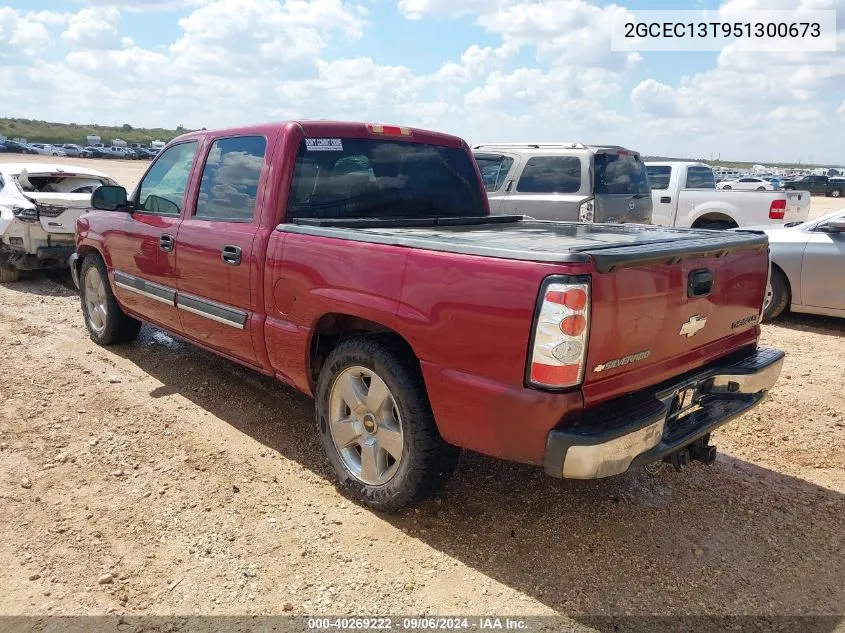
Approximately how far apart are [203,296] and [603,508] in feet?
8.86

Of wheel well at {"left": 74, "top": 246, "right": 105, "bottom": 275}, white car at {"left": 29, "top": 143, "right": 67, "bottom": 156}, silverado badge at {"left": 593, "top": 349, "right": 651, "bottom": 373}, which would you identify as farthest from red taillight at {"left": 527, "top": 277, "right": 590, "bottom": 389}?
white car at {"left": 29, "top": 143, "right": 67, "bottom": 156}

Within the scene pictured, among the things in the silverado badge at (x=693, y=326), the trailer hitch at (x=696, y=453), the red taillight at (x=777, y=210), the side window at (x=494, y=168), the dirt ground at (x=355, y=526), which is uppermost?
the side window at (x=494, y=168)

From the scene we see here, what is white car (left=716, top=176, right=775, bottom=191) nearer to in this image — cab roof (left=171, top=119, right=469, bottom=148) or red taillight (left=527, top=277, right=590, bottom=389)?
cab roof (left=171, top=119, right=469, bottom=148)

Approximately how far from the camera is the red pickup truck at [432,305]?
2574 millimetres

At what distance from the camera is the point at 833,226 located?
693 cm

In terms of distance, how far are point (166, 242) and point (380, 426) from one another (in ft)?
7.49

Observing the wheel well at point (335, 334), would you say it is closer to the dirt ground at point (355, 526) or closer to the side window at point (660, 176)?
the dirt ground at point (355, 526)

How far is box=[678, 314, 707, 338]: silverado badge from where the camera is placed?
2.97m

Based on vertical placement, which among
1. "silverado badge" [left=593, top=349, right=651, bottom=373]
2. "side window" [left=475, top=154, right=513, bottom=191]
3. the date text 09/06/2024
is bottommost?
the date text 09/06/2024

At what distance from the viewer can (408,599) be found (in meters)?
2.74

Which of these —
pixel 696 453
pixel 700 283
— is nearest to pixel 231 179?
pixel 700 283

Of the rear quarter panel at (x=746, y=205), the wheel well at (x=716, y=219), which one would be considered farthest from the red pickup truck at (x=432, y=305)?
the wheel well at (x=716, y=219)

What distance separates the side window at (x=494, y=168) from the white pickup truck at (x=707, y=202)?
2618mm

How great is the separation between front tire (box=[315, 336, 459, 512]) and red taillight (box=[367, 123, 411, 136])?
155cm
